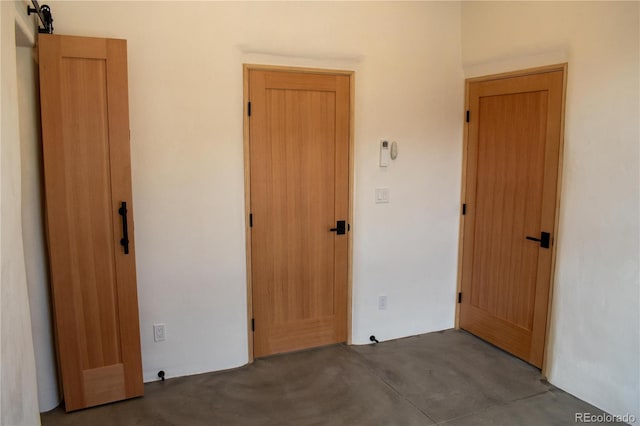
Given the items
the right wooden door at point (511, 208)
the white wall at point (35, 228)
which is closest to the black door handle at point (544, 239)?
the right wooden door at point (511, 208)

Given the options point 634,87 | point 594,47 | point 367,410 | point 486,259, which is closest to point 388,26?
point 594,47

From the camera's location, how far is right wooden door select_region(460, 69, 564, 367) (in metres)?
3.15

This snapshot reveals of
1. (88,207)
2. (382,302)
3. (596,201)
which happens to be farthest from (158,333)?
(596,201)

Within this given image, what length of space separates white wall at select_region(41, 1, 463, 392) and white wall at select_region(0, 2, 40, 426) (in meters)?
1.06

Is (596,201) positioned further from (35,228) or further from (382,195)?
(35,228)

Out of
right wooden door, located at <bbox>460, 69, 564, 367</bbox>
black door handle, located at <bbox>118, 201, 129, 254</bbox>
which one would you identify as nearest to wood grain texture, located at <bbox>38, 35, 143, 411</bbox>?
black door handle, located at <bbox>118, 201, 129, 254</bbox>

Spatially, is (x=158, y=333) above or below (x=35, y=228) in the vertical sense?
below

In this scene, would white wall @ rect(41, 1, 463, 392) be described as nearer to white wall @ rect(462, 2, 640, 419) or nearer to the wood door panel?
the wood door panel

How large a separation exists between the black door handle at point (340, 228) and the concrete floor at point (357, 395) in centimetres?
94

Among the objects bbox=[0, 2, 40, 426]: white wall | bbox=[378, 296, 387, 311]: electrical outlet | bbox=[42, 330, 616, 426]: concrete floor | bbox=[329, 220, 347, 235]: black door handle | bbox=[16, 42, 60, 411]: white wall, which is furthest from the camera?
bbox=[378, 296, 387, 311]: electrical outlet

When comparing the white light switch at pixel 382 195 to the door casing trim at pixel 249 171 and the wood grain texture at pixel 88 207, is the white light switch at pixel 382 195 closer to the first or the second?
the door casing trim at pixel 249 171

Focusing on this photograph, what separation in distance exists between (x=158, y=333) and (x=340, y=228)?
152 centimetres

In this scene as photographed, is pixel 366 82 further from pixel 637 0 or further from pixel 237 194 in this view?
pixel 637 0

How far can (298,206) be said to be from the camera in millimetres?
3400
